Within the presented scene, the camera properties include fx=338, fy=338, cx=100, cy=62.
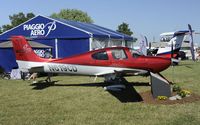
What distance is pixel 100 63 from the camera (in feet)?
50.5

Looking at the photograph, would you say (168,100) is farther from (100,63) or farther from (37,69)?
(37,69)

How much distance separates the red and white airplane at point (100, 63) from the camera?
49.3 ft

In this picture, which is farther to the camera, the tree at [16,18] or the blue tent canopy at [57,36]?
the tree at [16,18]

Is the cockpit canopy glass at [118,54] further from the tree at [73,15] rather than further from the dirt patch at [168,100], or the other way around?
the tree at [73,15]

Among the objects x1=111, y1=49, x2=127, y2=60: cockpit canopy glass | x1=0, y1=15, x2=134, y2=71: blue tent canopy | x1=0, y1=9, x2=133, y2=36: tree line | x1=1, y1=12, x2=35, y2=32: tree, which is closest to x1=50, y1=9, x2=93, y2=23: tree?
x1=0, y1=9, x2=133, y2=36: tree line

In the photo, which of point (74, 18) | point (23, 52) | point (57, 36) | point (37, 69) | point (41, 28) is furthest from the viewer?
point (74, 18)

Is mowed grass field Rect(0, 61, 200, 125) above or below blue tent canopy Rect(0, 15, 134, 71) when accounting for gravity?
below

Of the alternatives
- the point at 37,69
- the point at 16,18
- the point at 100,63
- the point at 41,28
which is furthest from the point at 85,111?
the point at 16,18

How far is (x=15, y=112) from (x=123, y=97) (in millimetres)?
4278

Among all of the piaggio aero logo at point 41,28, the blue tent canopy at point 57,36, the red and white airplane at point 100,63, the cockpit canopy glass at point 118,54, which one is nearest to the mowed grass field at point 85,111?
the red and white airplane at point 100,63

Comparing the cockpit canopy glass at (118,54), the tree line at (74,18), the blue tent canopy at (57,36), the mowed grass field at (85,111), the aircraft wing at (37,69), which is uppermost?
the tree line at (74,18)

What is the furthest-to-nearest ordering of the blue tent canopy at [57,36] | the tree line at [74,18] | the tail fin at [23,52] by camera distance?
the tree line at [74,18]
the blue tent canopy at [57,36]
the tail fin at [23,52]

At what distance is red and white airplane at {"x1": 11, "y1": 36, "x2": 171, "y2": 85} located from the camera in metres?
15.0

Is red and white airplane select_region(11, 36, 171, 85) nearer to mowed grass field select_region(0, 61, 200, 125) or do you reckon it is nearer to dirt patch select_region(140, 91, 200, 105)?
mowed grass field select_region(0, 61, 200, 125)
